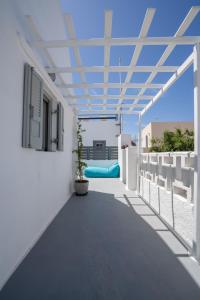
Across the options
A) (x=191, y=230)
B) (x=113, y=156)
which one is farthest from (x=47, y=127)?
(x=113, y=156)

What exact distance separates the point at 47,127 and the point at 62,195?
168 centimetres

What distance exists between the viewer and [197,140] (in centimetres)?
214

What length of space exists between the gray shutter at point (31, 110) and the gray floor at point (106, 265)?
1.29 meters

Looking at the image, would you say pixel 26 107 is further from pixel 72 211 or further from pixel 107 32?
pixel 72 211

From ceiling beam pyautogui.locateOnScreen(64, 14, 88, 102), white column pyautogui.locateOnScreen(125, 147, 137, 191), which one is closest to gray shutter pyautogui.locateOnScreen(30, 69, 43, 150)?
ceiling beam pyautogui.locateOnScreen(64, 14, 88, 102)

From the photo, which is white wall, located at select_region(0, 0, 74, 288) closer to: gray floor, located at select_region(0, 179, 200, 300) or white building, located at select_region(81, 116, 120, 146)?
gray floor, located at select_region(0, 179, 200, 300)

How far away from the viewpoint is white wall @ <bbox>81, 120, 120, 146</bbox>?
1478 cm

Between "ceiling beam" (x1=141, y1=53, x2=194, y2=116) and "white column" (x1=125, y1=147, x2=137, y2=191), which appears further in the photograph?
"white column" (x1=125, y1=147, x2=137, y2=191)

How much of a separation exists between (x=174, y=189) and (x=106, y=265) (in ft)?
4.96

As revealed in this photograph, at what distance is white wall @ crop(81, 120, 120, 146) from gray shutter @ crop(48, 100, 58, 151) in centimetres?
1114

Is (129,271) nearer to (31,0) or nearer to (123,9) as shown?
(123,9)

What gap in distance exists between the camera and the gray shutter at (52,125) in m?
3.31

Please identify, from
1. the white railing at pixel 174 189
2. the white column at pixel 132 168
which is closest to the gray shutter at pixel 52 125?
the white railing at pixel 174 189

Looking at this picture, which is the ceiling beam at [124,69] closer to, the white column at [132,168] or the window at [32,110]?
the window at [32,110]
